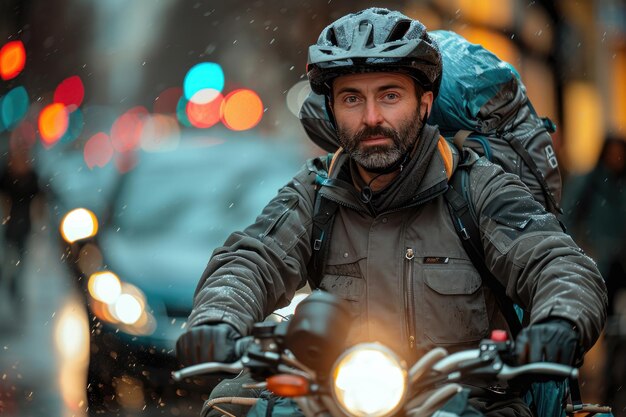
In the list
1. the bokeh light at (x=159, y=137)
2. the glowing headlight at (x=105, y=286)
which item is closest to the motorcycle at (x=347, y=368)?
the glowing headlight at (x=105, y=286)

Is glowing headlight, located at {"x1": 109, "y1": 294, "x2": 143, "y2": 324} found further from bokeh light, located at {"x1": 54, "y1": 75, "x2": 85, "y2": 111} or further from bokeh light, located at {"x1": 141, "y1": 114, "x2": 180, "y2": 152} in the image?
bokeh light, located at {"x1": 54, "y1": 75, "x2": 85, "y2": 111}

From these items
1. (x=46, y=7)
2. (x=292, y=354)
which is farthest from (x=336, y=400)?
(x=46, y=7)

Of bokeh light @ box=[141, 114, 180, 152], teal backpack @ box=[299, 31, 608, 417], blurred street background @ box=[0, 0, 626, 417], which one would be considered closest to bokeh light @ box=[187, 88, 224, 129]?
blurred street background @ box=[0, 0, 626, 417]

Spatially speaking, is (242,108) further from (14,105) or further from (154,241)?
(154,241)

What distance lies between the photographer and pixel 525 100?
5.20 meters

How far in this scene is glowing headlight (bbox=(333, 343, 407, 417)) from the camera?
126 inches

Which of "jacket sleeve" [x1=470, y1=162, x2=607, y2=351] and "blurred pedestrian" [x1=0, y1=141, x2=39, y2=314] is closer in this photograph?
"jacket sleeve" [x1=470, y1=162, x2=607, y2=351]

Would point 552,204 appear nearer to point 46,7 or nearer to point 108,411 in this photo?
point 108,411

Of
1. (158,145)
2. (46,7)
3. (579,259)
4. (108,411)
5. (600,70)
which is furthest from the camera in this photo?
(600,70)

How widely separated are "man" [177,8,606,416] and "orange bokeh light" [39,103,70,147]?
13.8 metres

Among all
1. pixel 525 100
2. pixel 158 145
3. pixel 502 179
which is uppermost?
pixel 158 145

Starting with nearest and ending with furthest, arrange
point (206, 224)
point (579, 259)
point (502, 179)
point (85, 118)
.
→ 1. point (579, 259)
2. point (502, 179)
3. point (206, 224)
4. point (85, 118)

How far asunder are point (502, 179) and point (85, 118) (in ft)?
51.8

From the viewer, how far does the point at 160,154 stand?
10.3 meters
